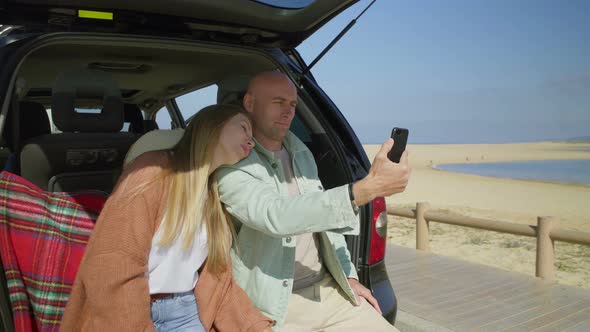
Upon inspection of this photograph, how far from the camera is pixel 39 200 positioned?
5.63 ft

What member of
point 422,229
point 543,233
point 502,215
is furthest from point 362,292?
point 502,215

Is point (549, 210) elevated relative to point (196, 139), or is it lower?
lower

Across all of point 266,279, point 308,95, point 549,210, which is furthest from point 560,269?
point 549,210

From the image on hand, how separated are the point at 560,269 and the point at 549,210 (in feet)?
30.0

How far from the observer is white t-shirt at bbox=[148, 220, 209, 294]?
1.66 meters

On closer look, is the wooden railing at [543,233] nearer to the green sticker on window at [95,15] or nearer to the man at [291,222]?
the man at [291,222]

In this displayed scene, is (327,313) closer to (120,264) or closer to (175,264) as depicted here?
(175,264)

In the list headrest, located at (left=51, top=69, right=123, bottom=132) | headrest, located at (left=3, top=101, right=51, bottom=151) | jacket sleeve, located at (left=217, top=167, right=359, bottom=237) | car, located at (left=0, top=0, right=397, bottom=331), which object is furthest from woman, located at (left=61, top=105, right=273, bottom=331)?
headrest, located at (left=3, top=101, right=51, bottom=151)

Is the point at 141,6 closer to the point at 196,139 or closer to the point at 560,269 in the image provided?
the point at 196,139

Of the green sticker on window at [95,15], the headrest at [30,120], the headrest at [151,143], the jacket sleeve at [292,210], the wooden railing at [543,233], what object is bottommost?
the wooden railing at [543,233]

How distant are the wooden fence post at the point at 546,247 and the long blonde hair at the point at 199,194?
425 cm

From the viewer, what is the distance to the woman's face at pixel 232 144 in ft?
5.76

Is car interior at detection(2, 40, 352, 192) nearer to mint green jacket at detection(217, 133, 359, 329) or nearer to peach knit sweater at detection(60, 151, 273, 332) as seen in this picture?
mint green jacket at detection(217, 133, 359, 329)

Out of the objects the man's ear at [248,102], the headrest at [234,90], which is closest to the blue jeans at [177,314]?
the man's ear at [248,102]
